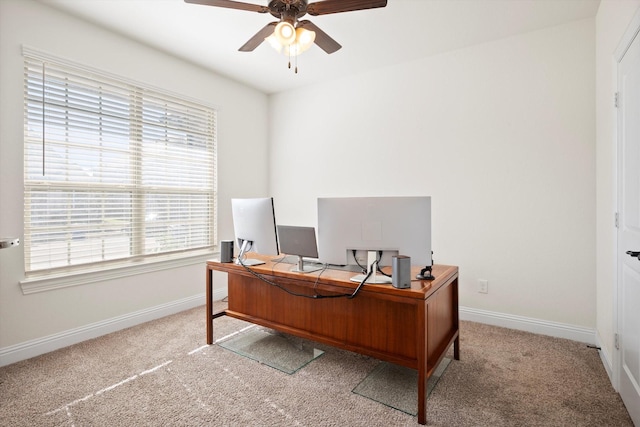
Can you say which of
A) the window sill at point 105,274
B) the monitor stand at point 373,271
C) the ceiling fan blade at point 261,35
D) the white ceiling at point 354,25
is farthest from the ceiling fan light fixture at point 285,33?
the window sill at point 105,274

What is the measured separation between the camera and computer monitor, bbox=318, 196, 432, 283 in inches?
73.0

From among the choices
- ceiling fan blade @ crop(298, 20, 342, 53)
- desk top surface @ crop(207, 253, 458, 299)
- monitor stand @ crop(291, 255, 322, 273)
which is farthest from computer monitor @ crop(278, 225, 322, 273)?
ceiling fan blade @ crop(298, 20, 342, 53)

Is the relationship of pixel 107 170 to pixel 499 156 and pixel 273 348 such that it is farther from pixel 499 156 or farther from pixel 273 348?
pixel 499 156

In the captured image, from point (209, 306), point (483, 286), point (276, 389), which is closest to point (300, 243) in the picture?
point (276, 389)

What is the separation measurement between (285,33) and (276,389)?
2210 mm

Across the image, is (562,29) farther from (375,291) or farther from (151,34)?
(151,34)

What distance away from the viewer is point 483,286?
320cm

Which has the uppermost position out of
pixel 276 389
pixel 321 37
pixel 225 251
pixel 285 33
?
pixel 321 37

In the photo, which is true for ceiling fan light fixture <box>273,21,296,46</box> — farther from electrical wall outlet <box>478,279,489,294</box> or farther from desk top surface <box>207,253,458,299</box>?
electrical wall outlet <box>478,279,489,294</box>

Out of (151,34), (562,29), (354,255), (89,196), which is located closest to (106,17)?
(151,34)

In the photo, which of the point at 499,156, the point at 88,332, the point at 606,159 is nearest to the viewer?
the point at 606,159

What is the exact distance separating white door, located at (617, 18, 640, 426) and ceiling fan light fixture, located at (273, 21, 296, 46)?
1.85 metres

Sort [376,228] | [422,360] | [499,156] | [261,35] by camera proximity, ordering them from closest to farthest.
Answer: [422,360] < [376,228] < [261,35] < [499,156]

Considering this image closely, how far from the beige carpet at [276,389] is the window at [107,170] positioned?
92cm
